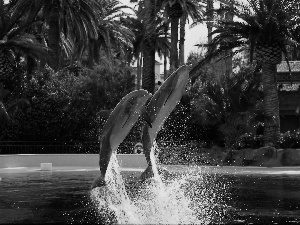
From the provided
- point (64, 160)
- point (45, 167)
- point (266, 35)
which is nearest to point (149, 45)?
point (266, 35)

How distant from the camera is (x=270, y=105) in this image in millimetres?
29375

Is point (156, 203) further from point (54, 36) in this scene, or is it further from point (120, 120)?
point (54, 36)

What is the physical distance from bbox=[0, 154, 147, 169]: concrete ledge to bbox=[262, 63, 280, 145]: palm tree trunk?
20.9 ft

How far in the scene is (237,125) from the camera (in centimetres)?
2861

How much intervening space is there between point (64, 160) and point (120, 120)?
58.0 feet

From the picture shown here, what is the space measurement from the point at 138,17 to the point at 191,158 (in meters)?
20.9

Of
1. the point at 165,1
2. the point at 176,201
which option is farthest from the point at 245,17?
the point at 176,201

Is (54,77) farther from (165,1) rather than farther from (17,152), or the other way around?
(165,1)

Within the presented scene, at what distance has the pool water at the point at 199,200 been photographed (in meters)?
10.0

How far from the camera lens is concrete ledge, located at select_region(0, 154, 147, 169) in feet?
87.9

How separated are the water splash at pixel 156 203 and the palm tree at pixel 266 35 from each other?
12.4 meters

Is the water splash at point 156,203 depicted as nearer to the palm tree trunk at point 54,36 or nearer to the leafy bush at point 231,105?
the leafy bush at point 231,105

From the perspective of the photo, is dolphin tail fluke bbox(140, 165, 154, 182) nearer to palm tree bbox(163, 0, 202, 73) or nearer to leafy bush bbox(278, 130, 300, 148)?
leafy bush bbox(278, 130, 300, 148)

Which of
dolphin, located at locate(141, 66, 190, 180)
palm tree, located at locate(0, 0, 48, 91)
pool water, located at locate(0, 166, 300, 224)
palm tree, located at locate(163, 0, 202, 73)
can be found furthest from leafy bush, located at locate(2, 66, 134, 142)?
dolphin, located at locate(141, 66, 190, 180)
